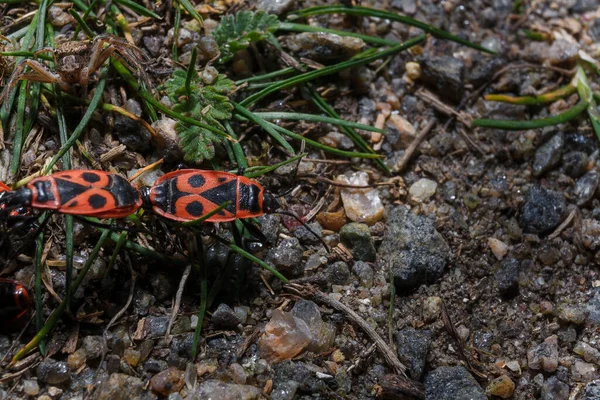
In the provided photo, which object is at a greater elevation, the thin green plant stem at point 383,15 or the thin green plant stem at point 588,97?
the thin green plant stem at point 383,15

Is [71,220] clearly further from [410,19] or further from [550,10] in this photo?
[550,10]

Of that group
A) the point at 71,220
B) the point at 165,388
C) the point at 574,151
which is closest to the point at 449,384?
the point at 165,388

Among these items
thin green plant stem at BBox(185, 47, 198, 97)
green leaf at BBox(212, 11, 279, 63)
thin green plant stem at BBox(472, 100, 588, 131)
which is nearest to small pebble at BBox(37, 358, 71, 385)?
thin green plant stem at BBox(185, 47, 198, 97)

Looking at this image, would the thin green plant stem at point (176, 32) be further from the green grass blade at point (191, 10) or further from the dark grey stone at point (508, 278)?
the dark grey stone at point (508, 278)

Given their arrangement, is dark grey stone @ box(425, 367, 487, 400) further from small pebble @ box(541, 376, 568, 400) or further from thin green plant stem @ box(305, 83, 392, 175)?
thin green plant stem @ box(305, 83, 392, 175)

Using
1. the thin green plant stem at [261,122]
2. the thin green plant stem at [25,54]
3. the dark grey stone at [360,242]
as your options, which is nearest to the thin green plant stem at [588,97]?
the dark grey stone at [360,242]

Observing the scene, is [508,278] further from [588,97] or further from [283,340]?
[588,97]

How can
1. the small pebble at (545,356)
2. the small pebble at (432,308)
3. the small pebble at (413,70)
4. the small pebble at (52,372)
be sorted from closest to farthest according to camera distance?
the small pebble at (52,372) < the small pebble at (545,356) < the small pebble at (432,308) < the small pebble at (413,70)

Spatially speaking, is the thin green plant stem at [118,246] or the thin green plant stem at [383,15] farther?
the thin green plant stem at [383,15]
